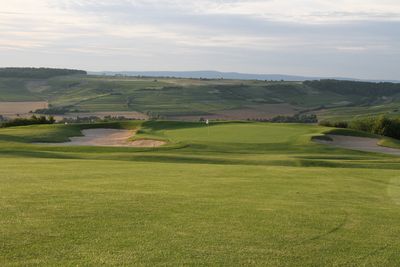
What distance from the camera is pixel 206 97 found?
140125 millimetres

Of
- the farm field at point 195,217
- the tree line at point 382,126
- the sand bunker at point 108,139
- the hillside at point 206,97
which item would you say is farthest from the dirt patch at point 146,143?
the hillside at point 206,97

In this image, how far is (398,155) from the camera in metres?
38.0

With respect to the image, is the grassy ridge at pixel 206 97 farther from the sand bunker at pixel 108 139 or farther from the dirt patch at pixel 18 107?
the sand bunker at pixel 108 139

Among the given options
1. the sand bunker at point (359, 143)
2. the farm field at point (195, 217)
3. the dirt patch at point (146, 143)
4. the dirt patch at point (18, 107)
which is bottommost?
the sand bunker at point (359, 143)

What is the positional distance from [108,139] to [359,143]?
68.5ft

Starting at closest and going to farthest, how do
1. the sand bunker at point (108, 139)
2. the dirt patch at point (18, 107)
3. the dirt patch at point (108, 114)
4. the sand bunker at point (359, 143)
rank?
the sand bunker at point (108, 139)
the sand bunker at point (359, 143)
the dirt patch at point (108, 114)
the dirt patch at point (18, 107)

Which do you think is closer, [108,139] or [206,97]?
[108,139]

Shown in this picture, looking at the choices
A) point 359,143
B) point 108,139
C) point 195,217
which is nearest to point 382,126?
point 359,143

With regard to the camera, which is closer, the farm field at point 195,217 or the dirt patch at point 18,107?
the farm field at point 195,217

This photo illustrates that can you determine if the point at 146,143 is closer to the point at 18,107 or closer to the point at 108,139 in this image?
the point at 108,139

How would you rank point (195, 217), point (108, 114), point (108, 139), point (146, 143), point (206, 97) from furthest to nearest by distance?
point (206, 97) → point (108, 114) → point (108, 139) → point (146, 143) → point (195, 217)

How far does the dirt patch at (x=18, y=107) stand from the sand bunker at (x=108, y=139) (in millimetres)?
51153

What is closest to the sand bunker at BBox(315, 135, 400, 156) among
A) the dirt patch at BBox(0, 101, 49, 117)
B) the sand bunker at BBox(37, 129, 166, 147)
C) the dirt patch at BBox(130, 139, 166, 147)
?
the dirt patch at BBox(130, 139, 166, 147)

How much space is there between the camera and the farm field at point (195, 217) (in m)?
8.53
